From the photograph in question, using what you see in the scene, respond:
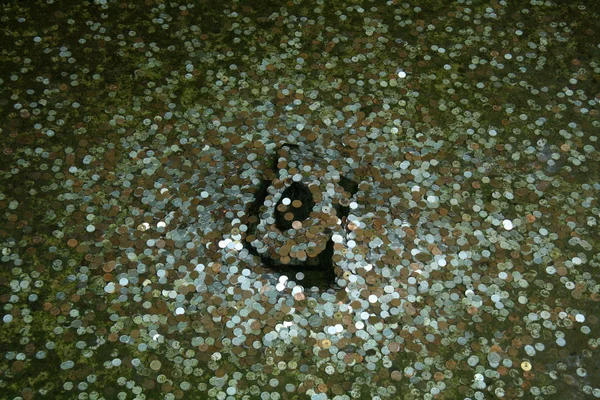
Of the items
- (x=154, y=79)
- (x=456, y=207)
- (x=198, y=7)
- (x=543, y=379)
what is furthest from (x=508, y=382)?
(x=198, y=7)

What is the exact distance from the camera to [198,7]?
153 centimetres

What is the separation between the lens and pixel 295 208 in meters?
1.27

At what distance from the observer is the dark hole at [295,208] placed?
1.26 m

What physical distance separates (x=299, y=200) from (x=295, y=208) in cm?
2

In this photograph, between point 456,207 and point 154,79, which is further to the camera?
point 154,79

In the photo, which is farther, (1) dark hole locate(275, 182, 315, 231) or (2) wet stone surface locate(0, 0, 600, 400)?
(1) dark hole locate(275, 182, 315, 231)

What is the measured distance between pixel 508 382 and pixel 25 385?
713mm

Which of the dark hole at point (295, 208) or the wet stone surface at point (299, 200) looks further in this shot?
the dark hole at point (295, 208)

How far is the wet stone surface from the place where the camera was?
1142mm

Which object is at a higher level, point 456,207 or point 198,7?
point 198,7

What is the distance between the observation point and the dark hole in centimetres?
126

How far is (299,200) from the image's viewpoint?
1282mm

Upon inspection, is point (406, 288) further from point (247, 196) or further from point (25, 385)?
point (25, 385)

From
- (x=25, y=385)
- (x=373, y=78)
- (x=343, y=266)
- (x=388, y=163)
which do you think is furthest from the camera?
(x=373, y=78)
